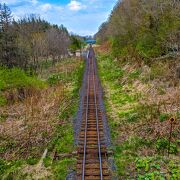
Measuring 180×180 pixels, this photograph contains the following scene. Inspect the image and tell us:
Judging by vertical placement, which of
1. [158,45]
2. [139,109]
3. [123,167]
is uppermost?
[158,45]

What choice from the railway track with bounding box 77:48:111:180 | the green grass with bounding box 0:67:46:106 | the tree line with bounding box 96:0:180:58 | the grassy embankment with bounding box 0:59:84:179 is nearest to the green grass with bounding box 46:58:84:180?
the grassy embankment with bounding box 0:59:84:179

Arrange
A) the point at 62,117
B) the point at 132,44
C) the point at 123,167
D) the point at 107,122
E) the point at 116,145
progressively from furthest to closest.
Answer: the point at 132,44 < the point at 62,117 < the point at 107,122 < the point at 116,145 < the point at 123,167

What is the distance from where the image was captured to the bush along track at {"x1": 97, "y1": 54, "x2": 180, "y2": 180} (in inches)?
478

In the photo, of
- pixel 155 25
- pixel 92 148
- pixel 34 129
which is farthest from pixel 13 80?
pixel 155 25

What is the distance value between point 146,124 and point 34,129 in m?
6.47

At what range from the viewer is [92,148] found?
1430cm

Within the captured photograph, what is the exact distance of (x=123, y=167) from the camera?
40.9 ft

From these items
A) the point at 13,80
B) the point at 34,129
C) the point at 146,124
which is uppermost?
the point at 13,80

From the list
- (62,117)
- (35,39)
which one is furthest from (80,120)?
(35,39)

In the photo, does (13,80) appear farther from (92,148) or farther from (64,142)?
(92,148)

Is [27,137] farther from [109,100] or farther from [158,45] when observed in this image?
[158,45]

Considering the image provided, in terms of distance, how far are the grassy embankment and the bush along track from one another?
106 inches

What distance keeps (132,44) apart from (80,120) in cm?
2145

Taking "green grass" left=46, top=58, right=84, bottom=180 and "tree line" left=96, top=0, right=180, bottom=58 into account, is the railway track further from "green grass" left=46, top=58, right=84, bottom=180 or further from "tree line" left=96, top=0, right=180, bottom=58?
"tree line" left=96, top=0, right=180, bottom=58
